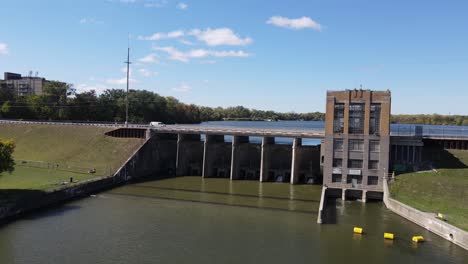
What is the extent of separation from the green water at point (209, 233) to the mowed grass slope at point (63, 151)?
9.16m

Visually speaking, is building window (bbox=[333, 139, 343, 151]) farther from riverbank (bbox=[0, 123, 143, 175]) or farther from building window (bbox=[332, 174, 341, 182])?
riverbank (bbox=[0, 123, 143, 175])

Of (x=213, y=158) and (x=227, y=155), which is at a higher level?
(x=227, y=155)

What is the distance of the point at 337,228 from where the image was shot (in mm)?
40531

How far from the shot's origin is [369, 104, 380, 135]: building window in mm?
55844

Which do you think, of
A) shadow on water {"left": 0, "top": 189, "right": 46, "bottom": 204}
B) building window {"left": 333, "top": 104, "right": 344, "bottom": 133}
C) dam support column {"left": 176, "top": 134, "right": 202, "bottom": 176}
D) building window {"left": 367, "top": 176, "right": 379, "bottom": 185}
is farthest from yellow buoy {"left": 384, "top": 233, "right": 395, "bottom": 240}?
dam support column {"left": 176, "top": 134, "right": 202, "bottom": 176}

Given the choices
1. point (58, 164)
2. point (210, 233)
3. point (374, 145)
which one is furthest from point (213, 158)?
point (210, 233)

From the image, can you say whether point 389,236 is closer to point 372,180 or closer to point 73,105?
point 372,180

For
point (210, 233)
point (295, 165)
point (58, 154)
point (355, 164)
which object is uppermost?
point (355, 164)

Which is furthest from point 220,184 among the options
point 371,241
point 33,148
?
point 33,148

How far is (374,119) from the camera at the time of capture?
56.0 m

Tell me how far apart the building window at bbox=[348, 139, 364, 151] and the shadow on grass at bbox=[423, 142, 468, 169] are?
10.5m

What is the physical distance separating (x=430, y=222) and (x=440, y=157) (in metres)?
22.5

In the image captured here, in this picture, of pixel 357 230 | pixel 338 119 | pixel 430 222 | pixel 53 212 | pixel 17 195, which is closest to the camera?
pixel 357 230

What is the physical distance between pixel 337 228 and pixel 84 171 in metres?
38.9
